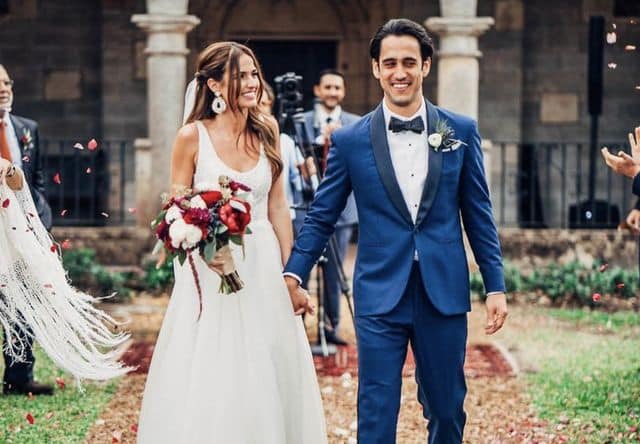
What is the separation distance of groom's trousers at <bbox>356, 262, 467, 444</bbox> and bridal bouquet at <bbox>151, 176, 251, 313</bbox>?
646mm

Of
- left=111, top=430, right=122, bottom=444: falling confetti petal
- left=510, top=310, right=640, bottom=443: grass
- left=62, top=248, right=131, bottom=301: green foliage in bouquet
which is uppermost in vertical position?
left=62, top=248, right=131, bottom=301: green foliage in bouquet

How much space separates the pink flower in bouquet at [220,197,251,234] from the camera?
564cm

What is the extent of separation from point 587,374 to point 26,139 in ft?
14.1

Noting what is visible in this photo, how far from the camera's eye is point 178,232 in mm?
5586

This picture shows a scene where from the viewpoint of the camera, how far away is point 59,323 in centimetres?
708

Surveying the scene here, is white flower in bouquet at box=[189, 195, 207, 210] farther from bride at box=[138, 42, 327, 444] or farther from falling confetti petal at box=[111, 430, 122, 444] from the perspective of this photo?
falling confetti petal at box=[111, 430, 122, 444]

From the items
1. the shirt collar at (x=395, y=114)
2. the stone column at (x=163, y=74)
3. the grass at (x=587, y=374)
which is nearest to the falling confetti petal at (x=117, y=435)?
the grass at (x=587, y=374)

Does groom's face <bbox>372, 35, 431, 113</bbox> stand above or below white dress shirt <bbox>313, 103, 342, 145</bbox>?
above

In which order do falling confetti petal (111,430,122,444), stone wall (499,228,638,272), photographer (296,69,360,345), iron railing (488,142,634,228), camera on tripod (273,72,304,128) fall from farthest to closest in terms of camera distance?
1. iron railing (488,142,634,228)
2. stone wall (499,228,638,272)
3. photographer (296,69,360,345)
4. camera on tripod (273,72,304,128)
5. falling confetti petal (111,430,122,444)

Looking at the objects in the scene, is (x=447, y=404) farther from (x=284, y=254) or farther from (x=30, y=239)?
(x=30, y=239)

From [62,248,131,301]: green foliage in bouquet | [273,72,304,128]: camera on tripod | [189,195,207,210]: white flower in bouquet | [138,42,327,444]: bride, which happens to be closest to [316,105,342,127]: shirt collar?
[273,72,304,128]: camera on tripod

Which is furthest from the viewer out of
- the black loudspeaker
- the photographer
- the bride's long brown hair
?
the black loudspeaker

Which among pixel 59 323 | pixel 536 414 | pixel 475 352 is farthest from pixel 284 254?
pixel 475 352

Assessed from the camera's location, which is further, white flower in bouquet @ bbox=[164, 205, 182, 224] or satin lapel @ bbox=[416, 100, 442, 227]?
white flower in bouquet @ bbox=[164, 205, 182, 224]
